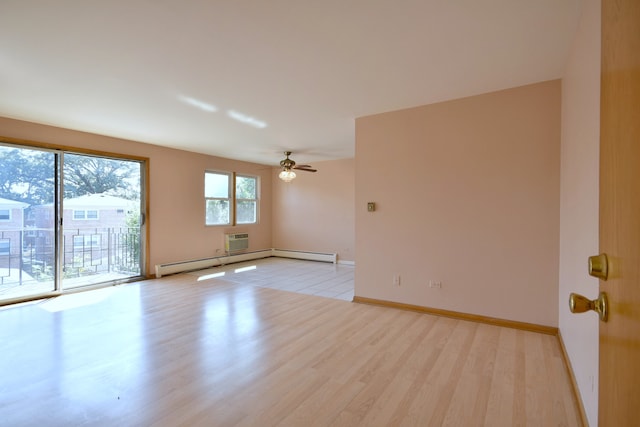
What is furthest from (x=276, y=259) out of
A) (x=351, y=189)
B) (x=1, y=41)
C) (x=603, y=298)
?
(x=603, y=298)

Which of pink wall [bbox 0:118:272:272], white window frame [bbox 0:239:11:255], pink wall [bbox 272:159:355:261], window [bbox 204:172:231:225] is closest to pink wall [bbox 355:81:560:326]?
pink wall [bbox 272:159:355:261]

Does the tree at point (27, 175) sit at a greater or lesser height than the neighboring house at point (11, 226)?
greater

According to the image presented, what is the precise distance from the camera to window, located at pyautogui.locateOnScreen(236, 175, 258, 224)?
7582 mm

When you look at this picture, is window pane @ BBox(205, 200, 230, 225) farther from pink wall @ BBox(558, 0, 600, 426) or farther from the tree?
pink wall @ BBox(558, 0, 600, 426)

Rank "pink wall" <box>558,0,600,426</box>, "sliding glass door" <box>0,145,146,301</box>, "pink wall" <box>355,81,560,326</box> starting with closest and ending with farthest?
"pink wall" <box>558,0,600,426</box>
"pink wall" <box>355,81,560,326</box>
"sliding glass door" <box>0,145,146,301</box>

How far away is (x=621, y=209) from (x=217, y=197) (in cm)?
704

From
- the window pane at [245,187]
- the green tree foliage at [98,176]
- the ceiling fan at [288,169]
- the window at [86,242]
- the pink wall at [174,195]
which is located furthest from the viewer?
the window pane at [245,187]

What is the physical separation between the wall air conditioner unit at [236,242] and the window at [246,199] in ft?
1.45

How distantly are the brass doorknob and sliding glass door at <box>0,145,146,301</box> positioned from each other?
569 cm

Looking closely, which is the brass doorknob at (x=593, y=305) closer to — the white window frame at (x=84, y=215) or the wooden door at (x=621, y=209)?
the wooden door at (x=621, y=209)

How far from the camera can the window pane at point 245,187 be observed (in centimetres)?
756

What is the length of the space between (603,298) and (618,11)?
0.64 metres

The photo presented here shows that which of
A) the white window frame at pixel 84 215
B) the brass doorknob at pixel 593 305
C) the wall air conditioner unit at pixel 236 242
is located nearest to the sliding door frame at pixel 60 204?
the white window frame at pixel 84 215

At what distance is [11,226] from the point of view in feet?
13.2
